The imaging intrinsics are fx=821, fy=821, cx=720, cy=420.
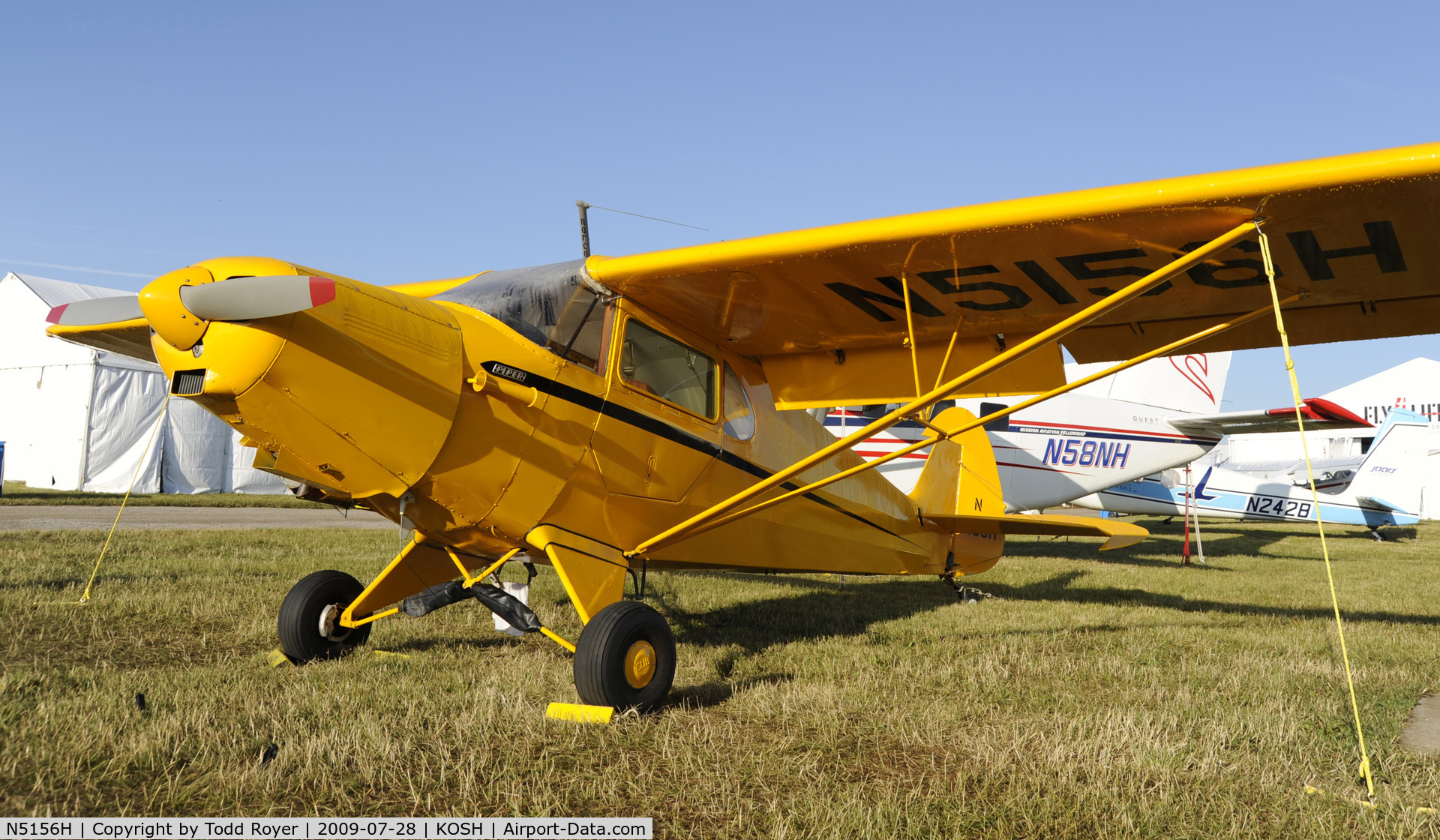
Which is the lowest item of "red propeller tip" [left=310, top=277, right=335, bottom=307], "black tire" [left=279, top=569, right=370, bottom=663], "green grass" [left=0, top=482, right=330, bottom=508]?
"black tire" [left=279, top=569, right=370, bottom=663]

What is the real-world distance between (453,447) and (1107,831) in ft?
9.74

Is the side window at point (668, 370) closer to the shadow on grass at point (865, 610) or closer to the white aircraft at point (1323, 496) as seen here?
the shadow on grass at point (865, 610)

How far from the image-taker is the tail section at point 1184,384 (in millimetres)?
15617

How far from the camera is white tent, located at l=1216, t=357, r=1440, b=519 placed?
130ft

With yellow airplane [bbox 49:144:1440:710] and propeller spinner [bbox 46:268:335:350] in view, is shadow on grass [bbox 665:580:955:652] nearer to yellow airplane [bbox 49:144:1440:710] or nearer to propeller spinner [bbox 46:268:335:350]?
yellow airplane [bbox 49:144:1440:710]

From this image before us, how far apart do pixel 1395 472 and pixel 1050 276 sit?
22383 millimetres

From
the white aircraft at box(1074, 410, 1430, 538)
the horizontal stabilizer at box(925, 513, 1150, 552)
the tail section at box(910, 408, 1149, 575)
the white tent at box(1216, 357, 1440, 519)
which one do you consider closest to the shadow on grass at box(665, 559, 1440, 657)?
the tail section at box(910, 408, 1149, 575)

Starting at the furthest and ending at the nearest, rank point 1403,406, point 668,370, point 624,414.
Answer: point 1403,406 < point 668,370 < point 624,414

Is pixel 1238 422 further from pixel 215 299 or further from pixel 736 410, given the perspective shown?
pixel 215 299

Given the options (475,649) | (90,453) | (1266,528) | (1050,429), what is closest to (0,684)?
(475,649)

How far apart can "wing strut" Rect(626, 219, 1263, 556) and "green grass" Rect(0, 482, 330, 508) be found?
13.5 meters

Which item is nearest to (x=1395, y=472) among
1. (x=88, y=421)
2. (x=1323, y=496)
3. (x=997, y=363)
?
(x=1323, y=496)
